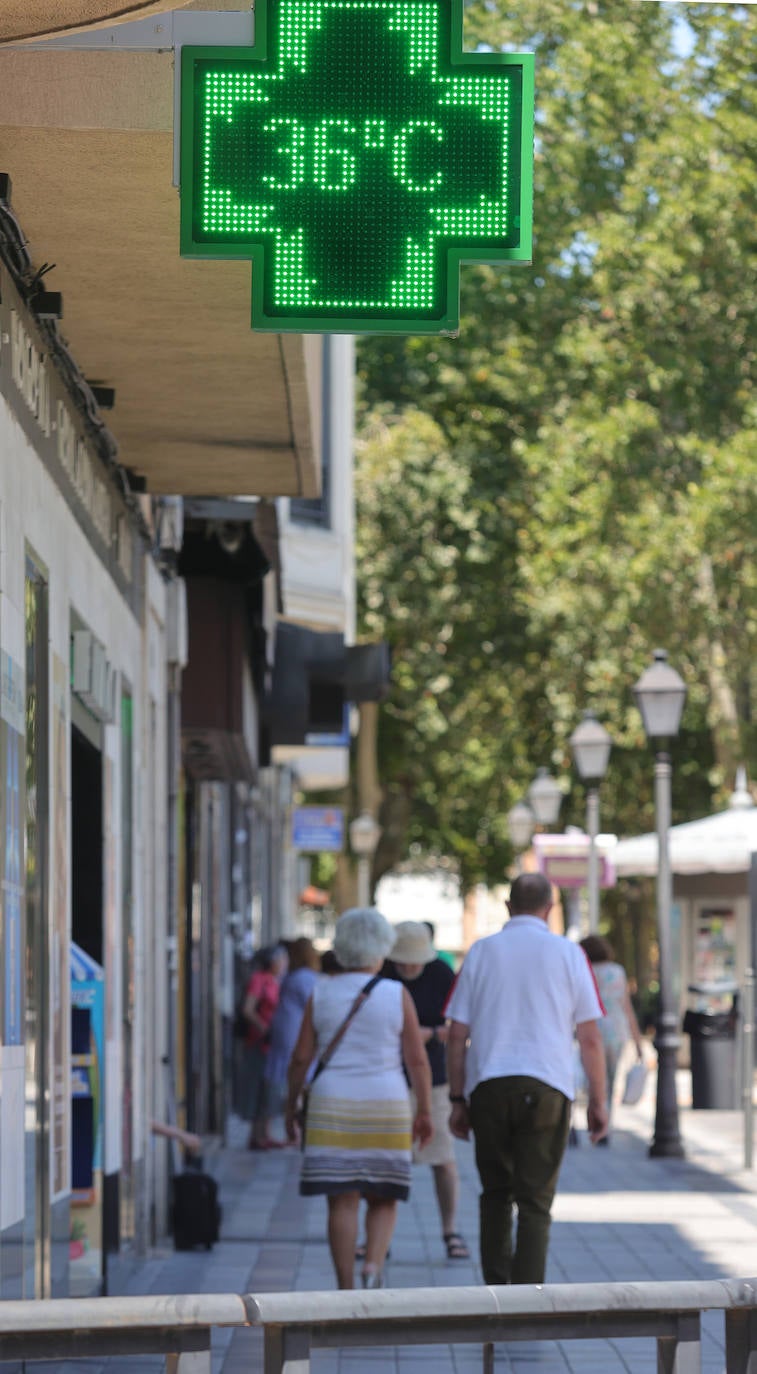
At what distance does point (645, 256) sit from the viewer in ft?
104

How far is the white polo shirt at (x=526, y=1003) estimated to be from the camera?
9.07 meters

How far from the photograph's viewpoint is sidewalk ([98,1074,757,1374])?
8.56 meters

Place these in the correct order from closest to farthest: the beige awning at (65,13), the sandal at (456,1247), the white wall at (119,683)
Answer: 1. the beige awning at (65,13)
2. the white wall at (119,683)
3. the sandal at (456,1247)

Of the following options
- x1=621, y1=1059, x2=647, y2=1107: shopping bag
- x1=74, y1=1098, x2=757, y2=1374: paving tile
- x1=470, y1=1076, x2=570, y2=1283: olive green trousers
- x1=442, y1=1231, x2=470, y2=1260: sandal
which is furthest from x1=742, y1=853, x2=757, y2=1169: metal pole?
x1=470, y1=1076, x2=570, y2=1283: olive green trousers

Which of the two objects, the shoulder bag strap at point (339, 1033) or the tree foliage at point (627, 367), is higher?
the tree foliage at point (627, 367)

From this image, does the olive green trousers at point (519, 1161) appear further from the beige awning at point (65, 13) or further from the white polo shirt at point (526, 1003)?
the beige awning at point (65, 13)

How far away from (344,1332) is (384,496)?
1511 inches

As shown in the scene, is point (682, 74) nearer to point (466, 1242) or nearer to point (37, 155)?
point (466, 1242)

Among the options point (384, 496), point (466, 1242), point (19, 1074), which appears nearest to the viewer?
point (19, 1074)

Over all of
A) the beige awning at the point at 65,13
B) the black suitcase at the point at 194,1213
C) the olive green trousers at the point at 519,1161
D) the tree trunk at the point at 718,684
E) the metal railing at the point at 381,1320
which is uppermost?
the tree trunk at the point at 718,684

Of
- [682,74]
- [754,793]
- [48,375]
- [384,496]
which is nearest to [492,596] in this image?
[384,496]

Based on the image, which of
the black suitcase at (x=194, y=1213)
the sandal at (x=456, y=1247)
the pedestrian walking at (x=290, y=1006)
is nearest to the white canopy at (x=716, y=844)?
the pedestrian walking at (x=290, y=1006)

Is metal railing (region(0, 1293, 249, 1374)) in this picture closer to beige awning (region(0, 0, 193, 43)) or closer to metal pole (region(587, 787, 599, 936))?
beige awning (region(0, 0, 193, 43))

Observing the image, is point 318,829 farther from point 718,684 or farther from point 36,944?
point 36,944
